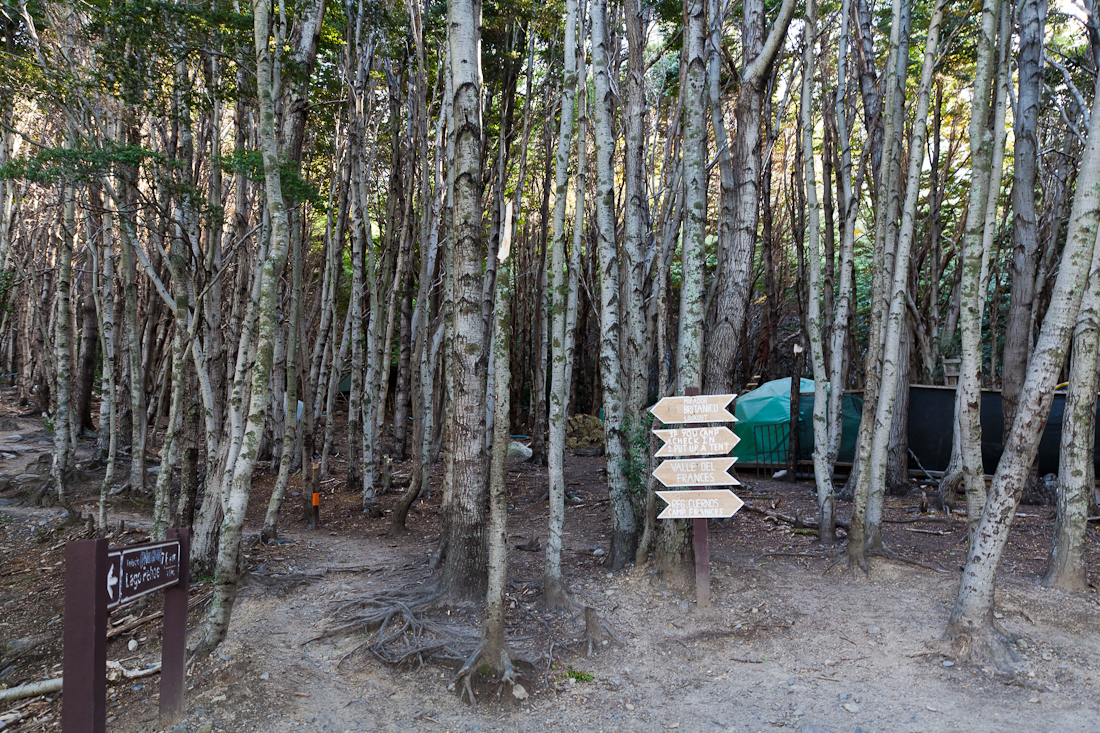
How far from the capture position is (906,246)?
5555 millimetres

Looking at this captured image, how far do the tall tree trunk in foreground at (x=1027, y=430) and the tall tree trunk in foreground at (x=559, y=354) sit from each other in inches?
114

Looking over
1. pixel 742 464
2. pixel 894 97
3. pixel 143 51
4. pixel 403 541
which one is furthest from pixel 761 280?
pixel 143 51

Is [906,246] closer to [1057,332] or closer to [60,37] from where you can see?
[1057,332]

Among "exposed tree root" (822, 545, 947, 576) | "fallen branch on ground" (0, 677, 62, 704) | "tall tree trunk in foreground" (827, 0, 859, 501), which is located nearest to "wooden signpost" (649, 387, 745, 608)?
"exposed tree root" (822, 545, 947, 576)

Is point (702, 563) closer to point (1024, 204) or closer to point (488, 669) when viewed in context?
point (488, 669)

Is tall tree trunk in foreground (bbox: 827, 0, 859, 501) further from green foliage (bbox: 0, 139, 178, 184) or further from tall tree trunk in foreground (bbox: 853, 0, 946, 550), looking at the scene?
green foliage (bbox: 0, 139, 178, 184)

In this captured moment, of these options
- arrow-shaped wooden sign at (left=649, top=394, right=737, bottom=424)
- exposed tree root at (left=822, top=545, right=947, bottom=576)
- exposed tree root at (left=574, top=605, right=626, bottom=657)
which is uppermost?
arrow-shaped wooden sign at (left=649, top=394, right=737, bottom=424)

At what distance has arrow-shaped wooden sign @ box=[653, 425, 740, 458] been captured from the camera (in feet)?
17.3

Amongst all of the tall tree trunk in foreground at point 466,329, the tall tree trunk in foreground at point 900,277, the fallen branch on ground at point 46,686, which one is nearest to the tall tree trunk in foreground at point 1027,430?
the tall tree trunk in foreground at point 900,277

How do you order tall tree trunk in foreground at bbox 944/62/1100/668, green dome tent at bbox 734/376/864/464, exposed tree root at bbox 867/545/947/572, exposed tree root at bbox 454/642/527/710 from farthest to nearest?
1. green dome tent at bbox 734/376/864/464
2. exposed tree root at bbox 867/545/947/572
3. tall tree trunk in foreground at bbox 944/62/1100/668
4. exposed tree root at bbox 454/642/527/710

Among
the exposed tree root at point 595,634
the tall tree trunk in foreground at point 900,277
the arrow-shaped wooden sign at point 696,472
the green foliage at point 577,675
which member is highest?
the tall tree trunk in foreground at point 900,277

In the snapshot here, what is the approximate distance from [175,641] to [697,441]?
3.82m

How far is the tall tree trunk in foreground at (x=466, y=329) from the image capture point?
4.66 m

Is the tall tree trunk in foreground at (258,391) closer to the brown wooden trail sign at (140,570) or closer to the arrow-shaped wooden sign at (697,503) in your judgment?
the brown wooden trail sign at (140,570)
